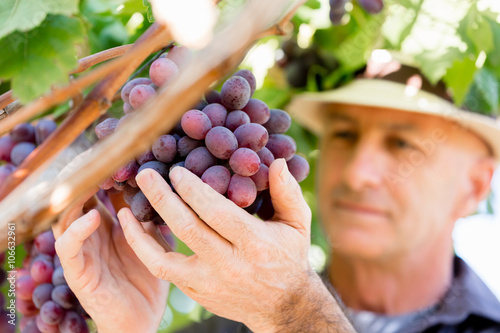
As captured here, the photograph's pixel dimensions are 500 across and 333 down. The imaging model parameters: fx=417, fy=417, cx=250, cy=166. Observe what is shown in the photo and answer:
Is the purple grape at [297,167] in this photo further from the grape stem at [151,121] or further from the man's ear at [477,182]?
the man's ear at [477,182]

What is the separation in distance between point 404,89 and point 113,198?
1.18 meters

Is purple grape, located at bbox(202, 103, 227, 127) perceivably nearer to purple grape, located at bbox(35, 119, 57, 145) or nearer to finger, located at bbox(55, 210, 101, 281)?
finger, located at bbox(55, 210, 101, 281)

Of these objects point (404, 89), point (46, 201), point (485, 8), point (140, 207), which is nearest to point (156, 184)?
point (140, 207)

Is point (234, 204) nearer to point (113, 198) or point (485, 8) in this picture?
point (113, 198)

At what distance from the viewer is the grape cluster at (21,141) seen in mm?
805

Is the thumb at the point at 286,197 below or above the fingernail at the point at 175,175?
below

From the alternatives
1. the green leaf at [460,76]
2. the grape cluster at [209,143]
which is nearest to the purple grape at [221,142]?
the grape cluster at [209,143]

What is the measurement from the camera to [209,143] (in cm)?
55

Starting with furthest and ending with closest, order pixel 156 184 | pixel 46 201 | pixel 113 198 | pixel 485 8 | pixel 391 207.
Result: pixel 391 207, pixel 485 8, pixel 113 198, pixel 156 184, pixel 46 201

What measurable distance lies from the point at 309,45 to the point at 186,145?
3.42ft

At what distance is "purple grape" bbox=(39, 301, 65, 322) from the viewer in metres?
0.73

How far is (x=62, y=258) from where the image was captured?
2.13 feet

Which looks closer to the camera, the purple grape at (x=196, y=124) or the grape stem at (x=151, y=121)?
the grape stem at (x=151, y=121)

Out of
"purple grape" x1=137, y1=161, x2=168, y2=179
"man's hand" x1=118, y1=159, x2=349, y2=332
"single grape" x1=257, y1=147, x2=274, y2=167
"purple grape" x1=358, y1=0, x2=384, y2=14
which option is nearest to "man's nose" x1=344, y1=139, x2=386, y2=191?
"purple grape" x1=358, y1=0, x2=384, y2=14
